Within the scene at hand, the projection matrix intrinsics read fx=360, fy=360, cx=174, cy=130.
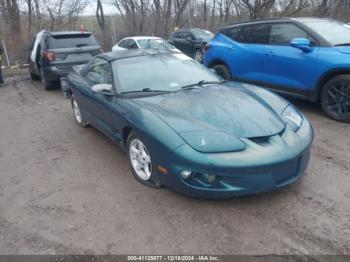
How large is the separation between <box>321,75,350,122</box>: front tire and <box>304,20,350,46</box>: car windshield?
0.71 m

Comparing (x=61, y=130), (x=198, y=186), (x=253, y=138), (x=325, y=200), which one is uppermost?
(x=253, y=138)

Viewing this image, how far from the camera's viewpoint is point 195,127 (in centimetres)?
351

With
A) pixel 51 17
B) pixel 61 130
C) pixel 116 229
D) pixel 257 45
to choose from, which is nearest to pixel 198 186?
pixel 116 229

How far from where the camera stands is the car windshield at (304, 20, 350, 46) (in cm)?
610

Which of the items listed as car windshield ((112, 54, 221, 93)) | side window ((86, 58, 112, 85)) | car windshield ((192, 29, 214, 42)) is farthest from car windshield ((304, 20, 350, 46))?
car windshield ((192, 29, 214, 42))

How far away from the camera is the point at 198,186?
3.30 metres

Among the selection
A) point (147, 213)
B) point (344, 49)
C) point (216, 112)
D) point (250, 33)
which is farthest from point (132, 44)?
point (147, 213)

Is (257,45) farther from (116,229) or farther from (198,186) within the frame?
(116,229)

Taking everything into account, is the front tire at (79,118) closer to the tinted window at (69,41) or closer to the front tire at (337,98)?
the tinted window at (69,41)

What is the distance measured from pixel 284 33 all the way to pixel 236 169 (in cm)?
442

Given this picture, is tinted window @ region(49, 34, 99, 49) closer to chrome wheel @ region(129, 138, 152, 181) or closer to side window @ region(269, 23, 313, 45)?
side window @ region(269, 23, 313, 45)

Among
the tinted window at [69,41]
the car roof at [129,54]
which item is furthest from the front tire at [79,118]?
the tinted window at [69,41]

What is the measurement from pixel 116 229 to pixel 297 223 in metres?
1.62

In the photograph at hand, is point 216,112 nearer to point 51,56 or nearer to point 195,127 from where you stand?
point 195,127
